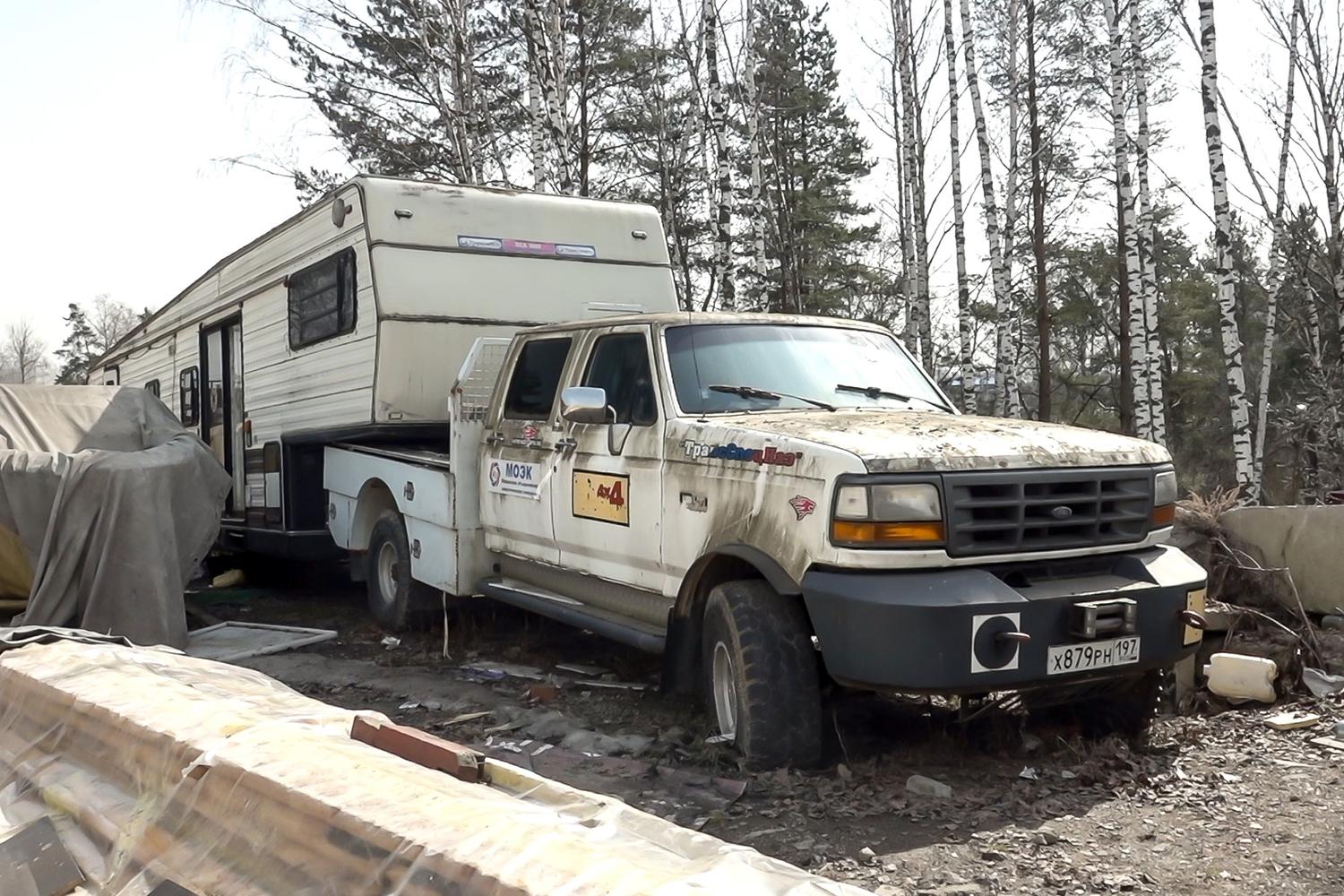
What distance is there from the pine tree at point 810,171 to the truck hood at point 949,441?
20608 millimetres

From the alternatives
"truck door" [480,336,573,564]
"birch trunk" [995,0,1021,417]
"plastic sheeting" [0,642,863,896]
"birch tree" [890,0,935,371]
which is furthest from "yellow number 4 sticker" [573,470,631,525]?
"birch tree" [890,0,935,371]

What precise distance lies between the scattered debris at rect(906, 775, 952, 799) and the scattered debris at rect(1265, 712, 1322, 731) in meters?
1.75

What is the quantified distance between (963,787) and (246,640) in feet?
18.0

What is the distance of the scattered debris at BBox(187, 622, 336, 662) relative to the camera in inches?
298

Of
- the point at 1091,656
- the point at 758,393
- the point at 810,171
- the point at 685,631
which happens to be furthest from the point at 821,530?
the point at 810,171

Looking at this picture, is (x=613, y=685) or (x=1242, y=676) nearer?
(x=1242, y=676)

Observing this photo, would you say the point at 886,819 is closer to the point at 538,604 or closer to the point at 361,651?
the point at 538,604

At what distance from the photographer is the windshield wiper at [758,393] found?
5.45 metres

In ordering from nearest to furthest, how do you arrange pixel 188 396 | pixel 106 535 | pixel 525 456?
pixel 525 456 < pixel 106 535 < pixel 188 396

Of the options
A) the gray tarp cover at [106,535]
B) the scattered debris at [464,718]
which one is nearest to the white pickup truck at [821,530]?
the scattered debris at [464,718]

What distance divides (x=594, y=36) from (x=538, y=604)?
1803 cm

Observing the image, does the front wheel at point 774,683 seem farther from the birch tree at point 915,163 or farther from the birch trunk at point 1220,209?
the birch tree at point 915,163

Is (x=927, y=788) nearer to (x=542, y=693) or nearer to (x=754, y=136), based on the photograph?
(x=542, y=693)

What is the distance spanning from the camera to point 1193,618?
182 inches
